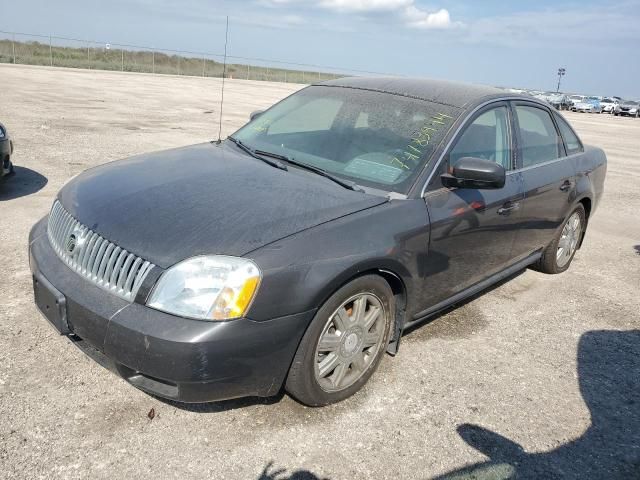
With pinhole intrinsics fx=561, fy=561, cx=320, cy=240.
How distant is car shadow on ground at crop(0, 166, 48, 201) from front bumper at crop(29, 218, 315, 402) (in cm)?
425

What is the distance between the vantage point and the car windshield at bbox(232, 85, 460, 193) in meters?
3.35

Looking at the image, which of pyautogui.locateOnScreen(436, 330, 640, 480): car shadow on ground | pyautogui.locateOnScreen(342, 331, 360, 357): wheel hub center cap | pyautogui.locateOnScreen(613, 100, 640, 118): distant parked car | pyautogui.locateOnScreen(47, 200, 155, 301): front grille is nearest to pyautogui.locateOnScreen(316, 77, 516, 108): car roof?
pyautogui.locateOnScreen(342, 331, 360, 357): wheel hub center cap

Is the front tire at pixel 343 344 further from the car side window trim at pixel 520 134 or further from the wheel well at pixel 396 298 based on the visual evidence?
the car side window trim at pixel 520 134

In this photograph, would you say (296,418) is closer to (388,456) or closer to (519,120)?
(388,456)

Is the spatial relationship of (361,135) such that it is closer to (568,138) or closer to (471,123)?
(471,123)

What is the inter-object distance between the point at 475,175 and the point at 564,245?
97.0 inches

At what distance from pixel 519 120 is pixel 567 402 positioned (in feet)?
6.75

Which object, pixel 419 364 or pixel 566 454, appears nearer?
pixel 566 454

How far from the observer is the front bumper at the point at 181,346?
2320 mm

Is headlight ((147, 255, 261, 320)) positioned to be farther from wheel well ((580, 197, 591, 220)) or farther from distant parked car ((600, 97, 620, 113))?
distant parked car ((600, 97, 620, 113))

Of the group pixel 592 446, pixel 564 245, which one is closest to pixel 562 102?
pixel 564 245

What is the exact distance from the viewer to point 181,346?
2295 mm

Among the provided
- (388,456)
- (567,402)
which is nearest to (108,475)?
(388,456)

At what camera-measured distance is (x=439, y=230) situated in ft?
10.6
